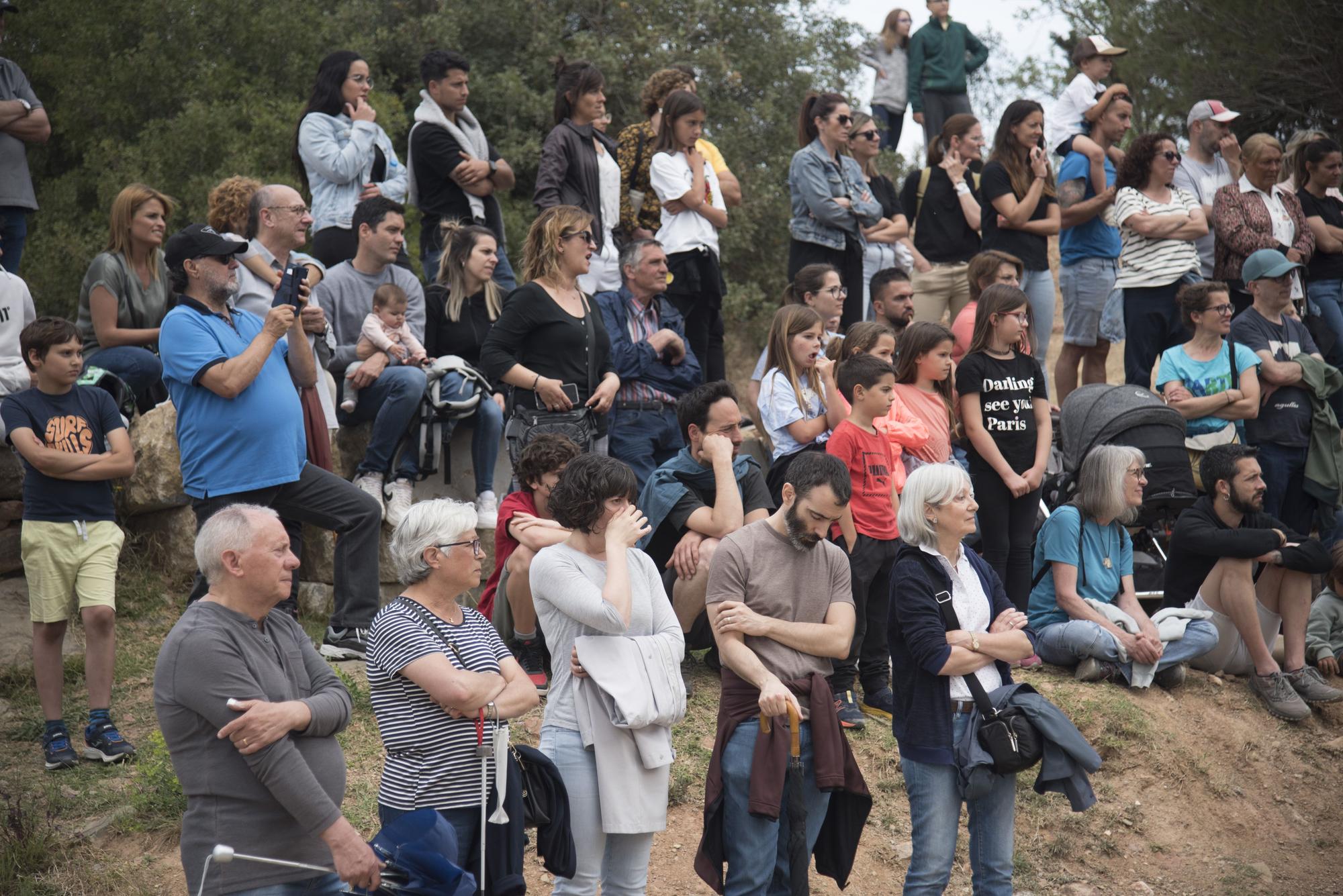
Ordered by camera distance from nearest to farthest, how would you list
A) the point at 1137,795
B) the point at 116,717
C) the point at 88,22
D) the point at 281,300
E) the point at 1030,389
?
the point at 281,300 → the point at 116,717 → the point at 1137,795 → the point at 1030,389 → the point at 88,22

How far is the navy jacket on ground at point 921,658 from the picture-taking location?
4.72 m

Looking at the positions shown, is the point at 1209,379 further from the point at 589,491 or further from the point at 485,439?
the point at 589,491

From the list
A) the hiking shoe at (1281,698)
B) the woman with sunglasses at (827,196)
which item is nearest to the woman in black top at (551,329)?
the woman with sunglasses at (827,196)

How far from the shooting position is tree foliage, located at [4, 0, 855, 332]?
10852 mm

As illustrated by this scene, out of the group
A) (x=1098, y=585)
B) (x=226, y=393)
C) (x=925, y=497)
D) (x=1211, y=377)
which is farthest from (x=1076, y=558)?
(x=226, y=393)

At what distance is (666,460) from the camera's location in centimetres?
742

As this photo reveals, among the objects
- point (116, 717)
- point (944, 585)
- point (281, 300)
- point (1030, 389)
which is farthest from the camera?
point (1030, 389)

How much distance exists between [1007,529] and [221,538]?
499 centimetres

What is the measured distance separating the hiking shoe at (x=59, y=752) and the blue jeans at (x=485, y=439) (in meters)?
2.74

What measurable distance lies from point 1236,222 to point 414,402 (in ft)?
20.6

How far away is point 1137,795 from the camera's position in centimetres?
723

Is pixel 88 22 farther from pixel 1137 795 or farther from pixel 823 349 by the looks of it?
pixel 1137 795

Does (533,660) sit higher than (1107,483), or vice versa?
(1107,483)

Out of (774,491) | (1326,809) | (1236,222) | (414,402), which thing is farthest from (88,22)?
(1326,809)
